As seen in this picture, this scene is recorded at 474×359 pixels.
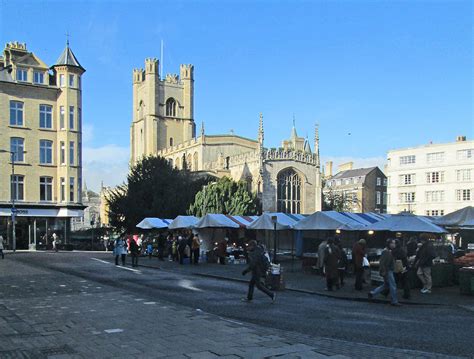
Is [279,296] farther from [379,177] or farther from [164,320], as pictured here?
[379,177]

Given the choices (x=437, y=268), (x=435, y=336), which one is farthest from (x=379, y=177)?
(x=435, y=336)

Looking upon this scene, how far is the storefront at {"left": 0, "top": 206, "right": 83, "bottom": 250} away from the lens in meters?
43.2

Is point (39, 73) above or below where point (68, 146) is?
above

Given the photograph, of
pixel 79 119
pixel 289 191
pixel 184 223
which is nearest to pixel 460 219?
pixel 184 223

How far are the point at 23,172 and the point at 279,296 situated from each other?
35.5 m

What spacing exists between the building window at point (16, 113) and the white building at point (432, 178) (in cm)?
5263

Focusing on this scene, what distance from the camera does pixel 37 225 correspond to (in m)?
44.5

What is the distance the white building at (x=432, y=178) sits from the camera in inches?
2825

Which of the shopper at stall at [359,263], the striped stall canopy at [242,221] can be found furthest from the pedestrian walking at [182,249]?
the shopper at stall at [359,263]

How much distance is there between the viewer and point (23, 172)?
4438 cm

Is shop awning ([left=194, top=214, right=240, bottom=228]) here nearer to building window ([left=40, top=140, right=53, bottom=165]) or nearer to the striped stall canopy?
the striped stall canopy

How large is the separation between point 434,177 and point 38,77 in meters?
55.4

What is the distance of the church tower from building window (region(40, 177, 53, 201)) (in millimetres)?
50159

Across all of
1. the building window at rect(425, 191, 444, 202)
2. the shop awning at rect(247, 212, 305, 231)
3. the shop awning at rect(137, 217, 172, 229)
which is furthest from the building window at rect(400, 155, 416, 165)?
the shop awning at rect(247, 212, 305, 231)
